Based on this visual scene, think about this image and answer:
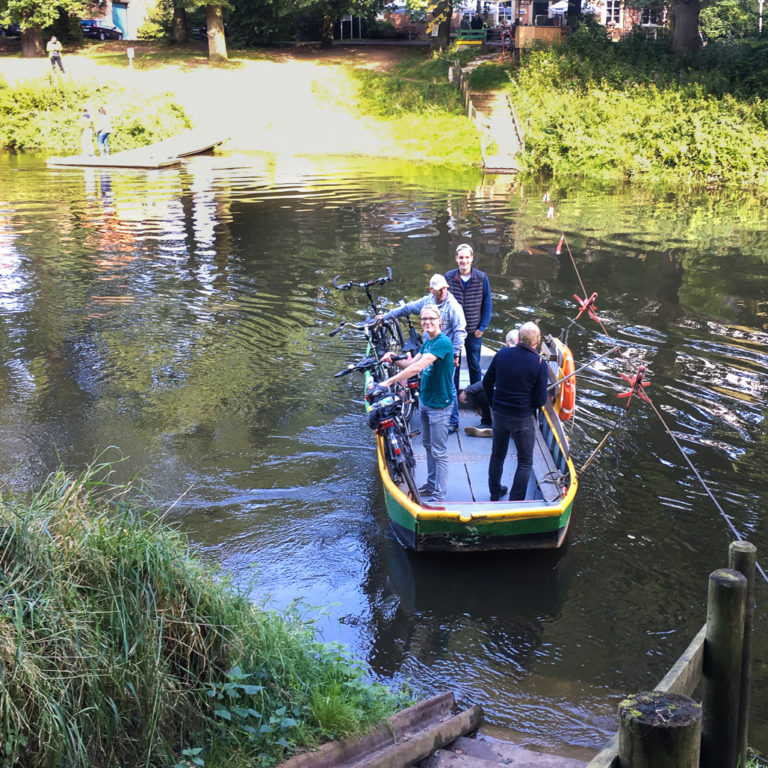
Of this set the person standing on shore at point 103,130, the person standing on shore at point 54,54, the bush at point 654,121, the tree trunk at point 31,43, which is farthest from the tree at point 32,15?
the bush at point 654,121

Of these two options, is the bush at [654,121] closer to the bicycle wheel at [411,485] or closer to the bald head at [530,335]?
the bald head at [530,335]

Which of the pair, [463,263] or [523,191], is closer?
[463,263]

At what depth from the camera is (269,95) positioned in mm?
42500

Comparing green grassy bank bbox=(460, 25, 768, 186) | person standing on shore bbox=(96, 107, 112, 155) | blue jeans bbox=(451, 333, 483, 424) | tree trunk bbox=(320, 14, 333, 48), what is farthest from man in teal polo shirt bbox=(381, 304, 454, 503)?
tree trunk bbox=(320, 14, 333, 48)

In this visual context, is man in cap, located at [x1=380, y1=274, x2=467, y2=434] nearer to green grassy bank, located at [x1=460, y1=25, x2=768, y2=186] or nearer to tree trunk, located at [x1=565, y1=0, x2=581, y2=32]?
green grassy bank, located at [x1=460, y1=25, x2=768, y2=186]

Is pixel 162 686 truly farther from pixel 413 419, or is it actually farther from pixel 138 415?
pixel 138 415

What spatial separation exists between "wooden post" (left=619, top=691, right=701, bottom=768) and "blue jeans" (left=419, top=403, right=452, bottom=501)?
504 cm

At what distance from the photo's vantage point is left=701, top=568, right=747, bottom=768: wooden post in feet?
12.3

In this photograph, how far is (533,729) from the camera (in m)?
6.21

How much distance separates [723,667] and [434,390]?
14.8 feet

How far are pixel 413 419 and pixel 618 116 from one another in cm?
2688

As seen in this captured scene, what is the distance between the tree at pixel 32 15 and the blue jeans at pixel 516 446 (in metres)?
43.9

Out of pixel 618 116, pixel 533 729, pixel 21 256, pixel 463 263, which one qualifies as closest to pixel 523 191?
pixel 618 116

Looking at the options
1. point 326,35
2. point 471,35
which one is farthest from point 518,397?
point 326,35
